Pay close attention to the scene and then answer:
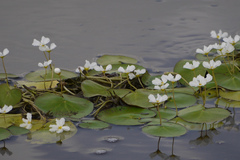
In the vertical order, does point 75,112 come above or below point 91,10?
below

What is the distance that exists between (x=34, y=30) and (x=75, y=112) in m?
1.20

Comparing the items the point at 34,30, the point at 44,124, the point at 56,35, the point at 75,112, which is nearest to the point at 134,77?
the point at 75,112

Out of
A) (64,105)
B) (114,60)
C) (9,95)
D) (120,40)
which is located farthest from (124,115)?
(120,40)

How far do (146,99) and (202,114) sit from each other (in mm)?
253

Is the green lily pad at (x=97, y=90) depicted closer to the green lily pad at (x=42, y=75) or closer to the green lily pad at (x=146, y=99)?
the green lily pad at (x=146, y=99)

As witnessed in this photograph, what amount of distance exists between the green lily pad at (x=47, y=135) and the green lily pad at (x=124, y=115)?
15 centimetres

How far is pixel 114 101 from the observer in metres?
1.65

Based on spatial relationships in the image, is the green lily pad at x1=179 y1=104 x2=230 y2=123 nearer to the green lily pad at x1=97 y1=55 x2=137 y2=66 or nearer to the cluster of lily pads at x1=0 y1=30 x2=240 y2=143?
the cluster of lily pads at x1=0 y1=30 x2=240 y2=143

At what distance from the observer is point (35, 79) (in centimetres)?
186

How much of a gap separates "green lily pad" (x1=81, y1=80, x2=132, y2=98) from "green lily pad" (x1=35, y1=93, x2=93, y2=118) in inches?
2.2

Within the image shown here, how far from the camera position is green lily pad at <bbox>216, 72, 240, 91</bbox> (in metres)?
1.75

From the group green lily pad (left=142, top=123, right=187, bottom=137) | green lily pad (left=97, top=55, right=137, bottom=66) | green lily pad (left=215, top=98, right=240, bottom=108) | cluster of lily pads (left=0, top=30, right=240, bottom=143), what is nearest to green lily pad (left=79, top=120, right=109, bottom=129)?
cluster of lily pads (left=0, top=30, right=240, bottom=143)

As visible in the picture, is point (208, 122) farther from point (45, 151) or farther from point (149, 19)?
point (149, 19)

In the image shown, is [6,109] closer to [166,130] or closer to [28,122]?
[28,122]
